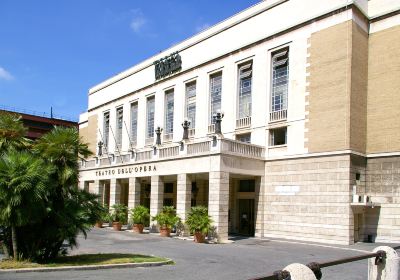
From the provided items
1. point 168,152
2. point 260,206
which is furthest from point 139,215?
point 260,206

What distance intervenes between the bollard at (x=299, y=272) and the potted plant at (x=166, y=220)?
28394 millimetres

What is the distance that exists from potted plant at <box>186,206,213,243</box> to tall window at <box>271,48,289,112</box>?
376 inches

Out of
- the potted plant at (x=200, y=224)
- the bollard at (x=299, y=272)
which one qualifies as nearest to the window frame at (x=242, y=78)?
the potted plant at (x=200, y=224)

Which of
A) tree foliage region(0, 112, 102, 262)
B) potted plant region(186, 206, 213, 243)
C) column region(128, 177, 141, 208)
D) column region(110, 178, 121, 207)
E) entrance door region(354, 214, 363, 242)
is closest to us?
tree foliage region(0, 112, 102, 262)

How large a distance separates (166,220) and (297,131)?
10860 mm

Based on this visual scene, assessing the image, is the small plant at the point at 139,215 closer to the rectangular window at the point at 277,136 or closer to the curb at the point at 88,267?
the rectangular window at the point at 277,136

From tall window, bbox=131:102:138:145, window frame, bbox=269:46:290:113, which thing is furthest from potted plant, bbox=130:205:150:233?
tall window, bbox=131:102:138:145

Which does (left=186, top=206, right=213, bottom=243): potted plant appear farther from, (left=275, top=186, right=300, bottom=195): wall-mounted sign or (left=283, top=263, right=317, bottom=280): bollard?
(left=283, top=263, right=317, bottom=280): bollard

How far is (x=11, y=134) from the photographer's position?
70.2 ft

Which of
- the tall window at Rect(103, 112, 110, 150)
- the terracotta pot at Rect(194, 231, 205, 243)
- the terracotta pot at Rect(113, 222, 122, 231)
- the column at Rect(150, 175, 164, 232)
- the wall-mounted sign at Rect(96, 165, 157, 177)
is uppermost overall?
the tall window at Rect(103, 112, 110, 150)

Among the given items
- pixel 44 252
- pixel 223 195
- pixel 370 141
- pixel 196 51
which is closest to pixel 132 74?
pixel 196 51

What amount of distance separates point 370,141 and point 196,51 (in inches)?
693

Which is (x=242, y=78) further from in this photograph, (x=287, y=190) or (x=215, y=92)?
(x=287, y=190)

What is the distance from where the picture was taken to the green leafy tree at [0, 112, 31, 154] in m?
20.9
